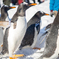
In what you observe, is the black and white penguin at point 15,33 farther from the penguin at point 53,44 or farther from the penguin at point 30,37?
the penguin at point 53,44

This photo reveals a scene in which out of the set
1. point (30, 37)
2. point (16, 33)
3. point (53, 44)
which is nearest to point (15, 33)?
point (16, 33)

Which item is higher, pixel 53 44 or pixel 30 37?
pixel 53 44

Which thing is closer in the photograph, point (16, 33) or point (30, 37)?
point (16, 33)

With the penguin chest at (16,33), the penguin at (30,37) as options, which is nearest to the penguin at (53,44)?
the penguin chest at (16,33)

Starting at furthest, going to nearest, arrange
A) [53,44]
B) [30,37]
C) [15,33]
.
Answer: [30,37] < [15,33] < [53,44]

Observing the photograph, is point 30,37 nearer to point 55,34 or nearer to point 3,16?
point 55,34

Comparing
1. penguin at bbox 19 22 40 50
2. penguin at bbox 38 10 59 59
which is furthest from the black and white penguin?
penguin at bbox 38 10 59 59

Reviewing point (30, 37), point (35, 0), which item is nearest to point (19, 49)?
point (30, 37)

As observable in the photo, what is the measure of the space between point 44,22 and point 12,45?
291cm

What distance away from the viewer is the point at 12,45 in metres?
2.46

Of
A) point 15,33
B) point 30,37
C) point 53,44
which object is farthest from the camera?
point 30,37

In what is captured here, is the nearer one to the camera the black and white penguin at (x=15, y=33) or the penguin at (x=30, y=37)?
the black and white penguin at (x=15, y=33)

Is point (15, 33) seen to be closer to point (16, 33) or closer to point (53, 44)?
point (16, 33)

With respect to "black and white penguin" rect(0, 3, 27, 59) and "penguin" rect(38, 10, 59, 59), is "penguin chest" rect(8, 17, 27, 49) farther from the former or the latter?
"penguin" rect(38, 10, 59, 59)
